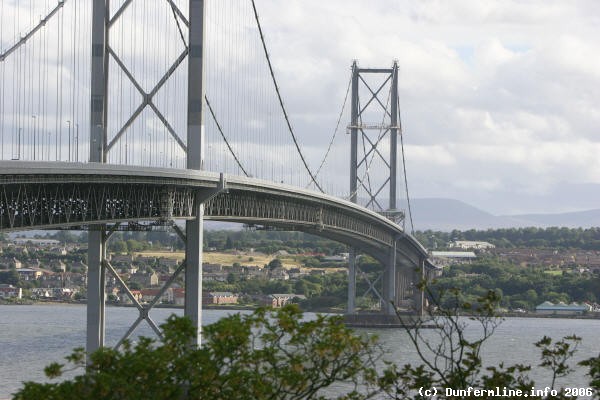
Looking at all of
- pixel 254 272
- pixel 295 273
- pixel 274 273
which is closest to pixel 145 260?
pixel 254 272

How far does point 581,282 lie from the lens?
113m

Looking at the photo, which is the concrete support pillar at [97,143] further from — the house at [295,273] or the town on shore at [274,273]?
the house at [295,273]

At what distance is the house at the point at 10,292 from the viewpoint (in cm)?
11351

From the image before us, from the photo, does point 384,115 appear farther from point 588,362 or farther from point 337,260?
point 588,362

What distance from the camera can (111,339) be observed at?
187 feet

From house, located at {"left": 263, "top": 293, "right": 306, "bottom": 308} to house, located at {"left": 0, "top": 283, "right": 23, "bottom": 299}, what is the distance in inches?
827

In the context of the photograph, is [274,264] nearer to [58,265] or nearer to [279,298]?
[58,265]

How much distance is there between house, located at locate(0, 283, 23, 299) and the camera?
113506 mm

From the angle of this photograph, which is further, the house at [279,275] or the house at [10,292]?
the house at [279,275]

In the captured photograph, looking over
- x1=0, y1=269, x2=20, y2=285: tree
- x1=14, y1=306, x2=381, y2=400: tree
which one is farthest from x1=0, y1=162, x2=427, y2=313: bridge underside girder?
x1=0, y1=269, x2=20, y2=285: tree

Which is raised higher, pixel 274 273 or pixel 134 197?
pixel 134 197

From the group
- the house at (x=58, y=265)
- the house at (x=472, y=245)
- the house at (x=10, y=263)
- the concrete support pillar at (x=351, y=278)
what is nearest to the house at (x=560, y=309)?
Result: the concrete support pillar at (x=351, y=278)

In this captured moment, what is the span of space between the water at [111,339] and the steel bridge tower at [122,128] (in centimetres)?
319

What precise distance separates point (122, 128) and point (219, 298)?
71.3 meters
